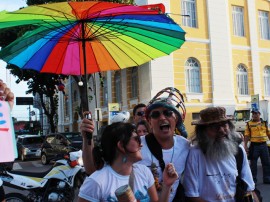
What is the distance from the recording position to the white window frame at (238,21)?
2655 centimetres

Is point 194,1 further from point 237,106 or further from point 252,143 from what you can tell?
point 252,143

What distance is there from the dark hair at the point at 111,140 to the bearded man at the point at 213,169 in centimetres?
69

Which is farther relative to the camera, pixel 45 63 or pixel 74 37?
pixel 45 63

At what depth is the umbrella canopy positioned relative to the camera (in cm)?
339

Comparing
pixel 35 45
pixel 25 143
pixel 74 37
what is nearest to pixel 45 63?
pixel 35 45

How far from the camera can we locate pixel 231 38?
85.1 feet

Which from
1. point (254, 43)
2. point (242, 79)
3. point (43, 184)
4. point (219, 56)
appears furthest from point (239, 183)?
point (254, 43)

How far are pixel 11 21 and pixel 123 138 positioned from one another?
1.54m

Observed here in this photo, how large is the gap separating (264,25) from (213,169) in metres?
27.5

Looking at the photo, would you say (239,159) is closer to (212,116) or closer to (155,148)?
(212,116)

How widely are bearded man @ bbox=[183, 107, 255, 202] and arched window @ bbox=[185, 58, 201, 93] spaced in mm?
21526

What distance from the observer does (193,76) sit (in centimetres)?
2472

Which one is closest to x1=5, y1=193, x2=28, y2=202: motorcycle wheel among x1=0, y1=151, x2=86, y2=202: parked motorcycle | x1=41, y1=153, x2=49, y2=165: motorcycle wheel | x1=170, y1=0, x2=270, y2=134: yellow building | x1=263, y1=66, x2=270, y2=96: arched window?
x1=0, y1=151, x2=86, y2=202: parked motorcycle

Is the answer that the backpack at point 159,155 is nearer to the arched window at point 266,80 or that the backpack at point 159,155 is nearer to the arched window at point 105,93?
the arched window at point 266,80
